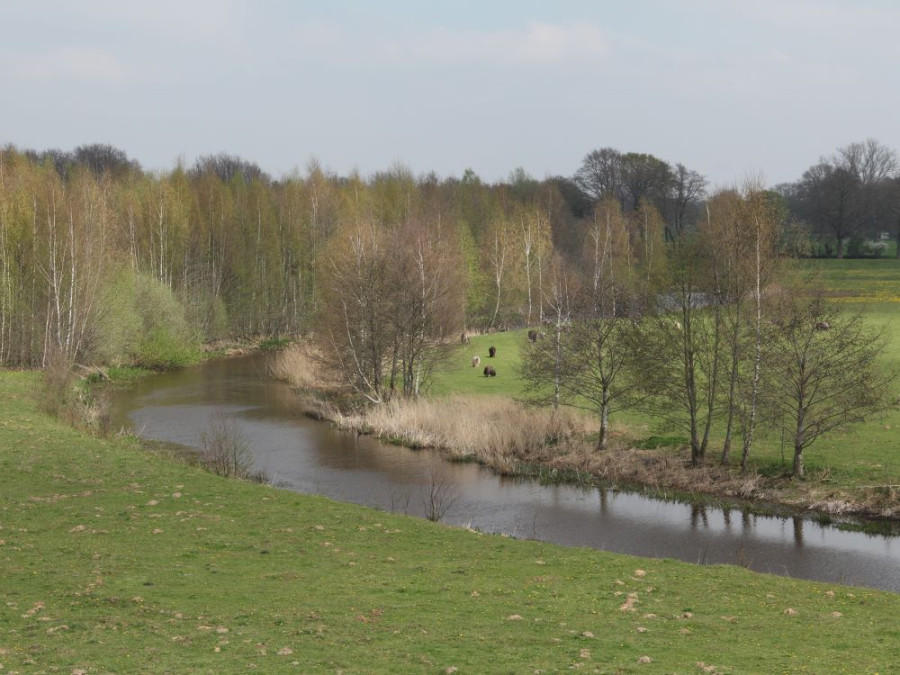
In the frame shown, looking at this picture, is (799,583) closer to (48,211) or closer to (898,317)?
(48,211)

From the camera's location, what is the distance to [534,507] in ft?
91.8

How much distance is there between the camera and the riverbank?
2650 cm

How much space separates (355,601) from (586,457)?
63.5ft

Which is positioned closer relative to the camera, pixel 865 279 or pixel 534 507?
pixel 534 507

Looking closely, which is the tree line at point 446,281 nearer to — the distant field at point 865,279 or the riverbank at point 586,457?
the riverbank at point 586,457

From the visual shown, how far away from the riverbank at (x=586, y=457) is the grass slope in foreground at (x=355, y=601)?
996 cm

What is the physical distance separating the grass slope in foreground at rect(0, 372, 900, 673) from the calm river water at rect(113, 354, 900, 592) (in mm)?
4647

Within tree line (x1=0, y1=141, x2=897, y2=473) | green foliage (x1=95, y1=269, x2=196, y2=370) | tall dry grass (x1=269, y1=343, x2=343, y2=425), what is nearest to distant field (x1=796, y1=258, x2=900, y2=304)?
tree line (x1=0, y1=141, x2=897, y2=473)

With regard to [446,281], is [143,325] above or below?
below

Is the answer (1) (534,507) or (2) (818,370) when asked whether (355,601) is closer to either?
(1) (534,507)

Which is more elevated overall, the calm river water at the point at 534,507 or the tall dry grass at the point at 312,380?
the tall dry grass at the point at 312,380

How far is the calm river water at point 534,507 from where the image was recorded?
22.8 m

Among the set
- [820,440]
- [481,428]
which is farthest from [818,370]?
[481,428]

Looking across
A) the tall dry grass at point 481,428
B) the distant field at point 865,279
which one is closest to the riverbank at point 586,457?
the tall dry grass at point 481,428
